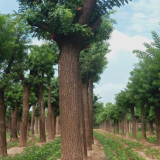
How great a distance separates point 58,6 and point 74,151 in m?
3.74

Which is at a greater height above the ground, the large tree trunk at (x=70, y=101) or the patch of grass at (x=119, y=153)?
the large tree trunk at (x=70, y=101)

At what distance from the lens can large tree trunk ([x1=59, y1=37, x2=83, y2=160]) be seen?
18.8 ft

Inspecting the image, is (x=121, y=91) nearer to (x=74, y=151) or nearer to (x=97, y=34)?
(x=97, y=34)

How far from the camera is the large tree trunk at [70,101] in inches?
225

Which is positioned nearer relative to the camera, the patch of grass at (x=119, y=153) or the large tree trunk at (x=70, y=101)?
Result: the large tree trunk at (x=70, y=101)

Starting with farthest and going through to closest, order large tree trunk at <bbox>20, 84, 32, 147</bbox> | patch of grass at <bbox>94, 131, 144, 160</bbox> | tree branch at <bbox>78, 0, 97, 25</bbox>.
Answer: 1. large tree trunk at <bbox>20, 84, 32, 147</bbox>
2. patch of grass at <bbox>94, 131, 144, 160</bbox>
3. tree branch at <bbox>78, 0, 97, 25</bbox>

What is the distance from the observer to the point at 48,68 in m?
19.3

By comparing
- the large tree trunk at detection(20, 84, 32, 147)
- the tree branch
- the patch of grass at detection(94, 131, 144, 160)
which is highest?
the tree branch

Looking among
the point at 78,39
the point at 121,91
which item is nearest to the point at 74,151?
the point at 78,39

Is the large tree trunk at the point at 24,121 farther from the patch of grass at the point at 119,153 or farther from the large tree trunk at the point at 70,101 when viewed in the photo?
the large tree trunk at the point at 70,101

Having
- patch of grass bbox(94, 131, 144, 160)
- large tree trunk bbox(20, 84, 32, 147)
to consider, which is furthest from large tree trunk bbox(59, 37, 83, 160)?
large tree trunk bbox(20, 84, 32, 147)

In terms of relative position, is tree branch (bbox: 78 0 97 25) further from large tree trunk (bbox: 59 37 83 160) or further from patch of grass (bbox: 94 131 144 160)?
patch of grass (bbox: 94 131 144 160)

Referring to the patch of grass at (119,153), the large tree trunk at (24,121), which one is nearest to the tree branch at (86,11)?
the patch of grass at (119,153)

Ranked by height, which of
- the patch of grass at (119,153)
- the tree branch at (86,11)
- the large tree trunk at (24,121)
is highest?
the tree branch at (86,11)
